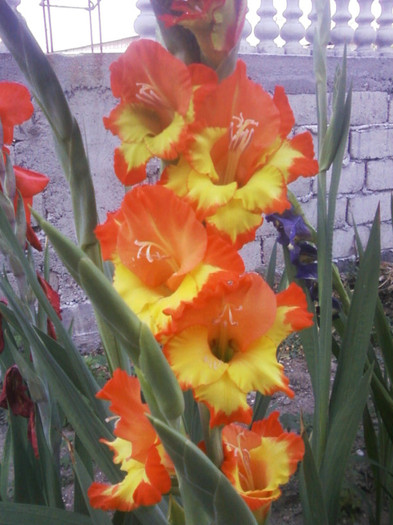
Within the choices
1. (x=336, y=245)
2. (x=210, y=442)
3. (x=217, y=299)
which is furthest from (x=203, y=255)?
(x=336, y=245)

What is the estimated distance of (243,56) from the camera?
7.43 feet

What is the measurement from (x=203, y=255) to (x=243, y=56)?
2.17m

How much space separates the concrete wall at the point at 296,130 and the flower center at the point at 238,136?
50.7 inches

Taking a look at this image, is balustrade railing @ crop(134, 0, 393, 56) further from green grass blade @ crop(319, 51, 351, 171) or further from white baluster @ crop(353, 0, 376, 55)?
green grass blade @ crop(319, 51, 351, 171)

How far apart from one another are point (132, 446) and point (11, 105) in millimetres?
369

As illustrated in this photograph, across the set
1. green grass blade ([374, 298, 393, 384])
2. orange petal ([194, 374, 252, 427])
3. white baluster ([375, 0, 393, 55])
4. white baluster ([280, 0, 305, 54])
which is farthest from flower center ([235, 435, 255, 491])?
white baluster ([375, 0, 393, 55])

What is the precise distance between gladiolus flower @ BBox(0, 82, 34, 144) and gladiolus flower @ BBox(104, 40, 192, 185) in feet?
0.76

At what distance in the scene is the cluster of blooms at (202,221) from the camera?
31 centimetres

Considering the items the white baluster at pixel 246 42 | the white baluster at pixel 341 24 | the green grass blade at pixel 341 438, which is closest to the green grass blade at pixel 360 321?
the green grass blade at pixel 341 438

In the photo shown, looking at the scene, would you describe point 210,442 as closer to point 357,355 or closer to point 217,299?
point 217,299

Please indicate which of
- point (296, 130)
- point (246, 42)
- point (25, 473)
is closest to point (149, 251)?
point (25, 473)

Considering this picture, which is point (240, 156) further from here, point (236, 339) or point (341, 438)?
point (341, 438)

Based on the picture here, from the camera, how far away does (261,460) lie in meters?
0.43

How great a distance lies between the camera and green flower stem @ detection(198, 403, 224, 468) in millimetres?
334
